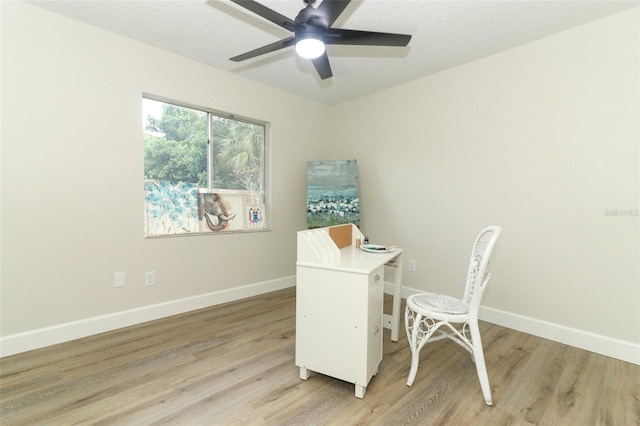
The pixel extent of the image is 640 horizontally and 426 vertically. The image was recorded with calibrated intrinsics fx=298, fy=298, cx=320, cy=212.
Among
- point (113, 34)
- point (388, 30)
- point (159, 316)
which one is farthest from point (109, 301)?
point (388, 30)

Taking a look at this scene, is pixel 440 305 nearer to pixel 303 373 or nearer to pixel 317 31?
pixel 303 373

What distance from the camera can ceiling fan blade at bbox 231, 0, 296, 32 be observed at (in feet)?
5.16

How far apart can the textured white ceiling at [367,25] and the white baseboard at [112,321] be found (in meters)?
2.43

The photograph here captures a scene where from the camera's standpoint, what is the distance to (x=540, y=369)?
6.76 feet

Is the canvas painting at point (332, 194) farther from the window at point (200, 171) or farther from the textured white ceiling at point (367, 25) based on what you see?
the textured white ceiling at point (367, 25)

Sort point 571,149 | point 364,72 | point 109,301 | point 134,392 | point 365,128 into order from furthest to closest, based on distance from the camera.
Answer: point 365,128
point 364,72
point 109,301
point 571,149
point 134,392

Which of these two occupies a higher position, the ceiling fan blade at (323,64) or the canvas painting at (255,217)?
the ceiling fan blade at (323,64)

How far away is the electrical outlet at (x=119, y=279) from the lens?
8.55ft

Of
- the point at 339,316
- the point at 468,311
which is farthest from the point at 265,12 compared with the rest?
the point at 468,311

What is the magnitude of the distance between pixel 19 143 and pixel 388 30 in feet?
9.60

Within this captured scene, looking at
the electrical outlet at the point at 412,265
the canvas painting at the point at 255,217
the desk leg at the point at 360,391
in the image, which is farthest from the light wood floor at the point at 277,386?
the canvas painting at the point at 255,217

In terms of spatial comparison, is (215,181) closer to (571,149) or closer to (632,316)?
(571,149)

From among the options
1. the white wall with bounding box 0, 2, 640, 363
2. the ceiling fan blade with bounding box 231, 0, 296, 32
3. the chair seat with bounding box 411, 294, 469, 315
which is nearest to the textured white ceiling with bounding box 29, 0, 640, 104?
the white wall with bounding box 0, 2, 640, 363

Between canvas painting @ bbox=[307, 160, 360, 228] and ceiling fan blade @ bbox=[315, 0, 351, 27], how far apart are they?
6.96 feet
